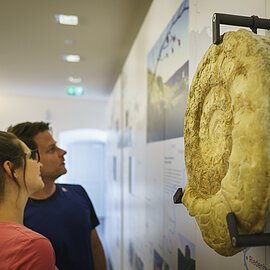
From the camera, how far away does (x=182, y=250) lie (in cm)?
167

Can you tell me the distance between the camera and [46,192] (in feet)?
6.64

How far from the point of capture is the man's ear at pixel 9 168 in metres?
1.27

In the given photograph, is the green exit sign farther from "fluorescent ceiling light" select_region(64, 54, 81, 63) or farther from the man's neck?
the man's neck

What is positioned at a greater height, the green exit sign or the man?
the green exit sign

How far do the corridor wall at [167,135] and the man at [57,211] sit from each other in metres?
0.47

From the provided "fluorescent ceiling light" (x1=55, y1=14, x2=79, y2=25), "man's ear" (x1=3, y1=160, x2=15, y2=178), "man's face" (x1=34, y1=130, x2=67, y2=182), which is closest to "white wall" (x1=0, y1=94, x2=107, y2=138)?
"fluorescent ceiling light" (x1=55, y1=14, x2=79, y2=25)

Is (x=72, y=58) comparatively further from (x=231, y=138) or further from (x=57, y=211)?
(x=231, y=138)

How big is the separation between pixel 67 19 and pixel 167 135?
1702 mm

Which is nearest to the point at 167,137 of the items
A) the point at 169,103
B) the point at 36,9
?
the point at 169,103

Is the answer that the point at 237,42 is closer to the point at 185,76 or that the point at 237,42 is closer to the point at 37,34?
the point at 185,76

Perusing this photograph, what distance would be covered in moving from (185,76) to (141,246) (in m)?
1.60

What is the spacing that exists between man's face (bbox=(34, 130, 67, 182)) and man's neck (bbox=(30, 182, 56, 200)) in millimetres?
36

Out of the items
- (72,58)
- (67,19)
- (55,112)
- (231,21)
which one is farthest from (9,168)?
(55,112)

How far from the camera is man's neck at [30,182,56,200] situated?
2.00 m
